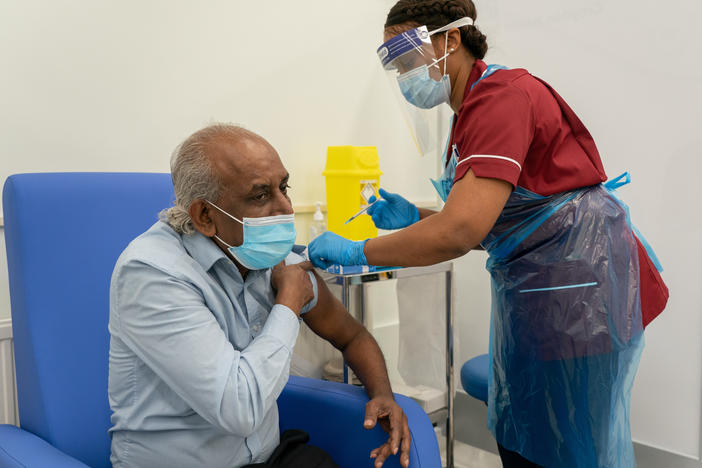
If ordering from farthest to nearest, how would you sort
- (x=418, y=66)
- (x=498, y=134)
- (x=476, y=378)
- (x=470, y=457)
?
1. (x=470, y=457)
2. (x=476, y=378)
3. (x=418, y=66)
4. (x=498, y=134)

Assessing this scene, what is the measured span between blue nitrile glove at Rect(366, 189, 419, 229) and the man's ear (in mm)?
617

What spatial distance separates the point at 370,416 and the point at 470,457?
1525 mm

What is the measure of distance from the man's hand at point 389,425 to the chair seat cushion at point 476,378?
0.75 meters

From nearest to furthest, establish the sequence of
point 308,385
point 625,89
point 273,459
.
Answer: point 273,459 < point 308,385 < point 625,89

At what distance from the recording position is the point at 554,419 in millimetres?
1290

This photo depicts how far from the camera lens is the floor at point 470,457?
237cm

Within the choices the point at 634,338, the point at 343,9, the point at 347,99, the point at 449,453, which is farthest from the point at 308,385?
the point at 343,9

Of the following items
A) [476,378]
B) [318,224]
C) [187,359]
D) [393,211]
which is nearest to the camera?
[187,359]

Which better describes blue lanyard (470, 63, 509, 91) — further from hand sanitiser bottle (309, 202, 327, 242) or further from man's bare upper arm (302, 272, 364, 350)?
hand sanitiser bottle (309, 202, 327, 242)

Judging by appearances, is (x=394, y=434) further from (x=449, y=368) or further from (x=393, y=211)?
(x=449, y=368)

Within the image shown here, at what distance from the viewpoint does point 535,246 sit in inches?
50.9

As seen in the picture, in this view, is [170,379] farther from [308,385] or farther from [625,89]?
[625,89]

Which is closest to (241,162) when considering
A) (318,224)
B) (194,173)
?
(194,173)

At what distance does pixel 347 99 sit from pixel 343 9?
14.7 inches
